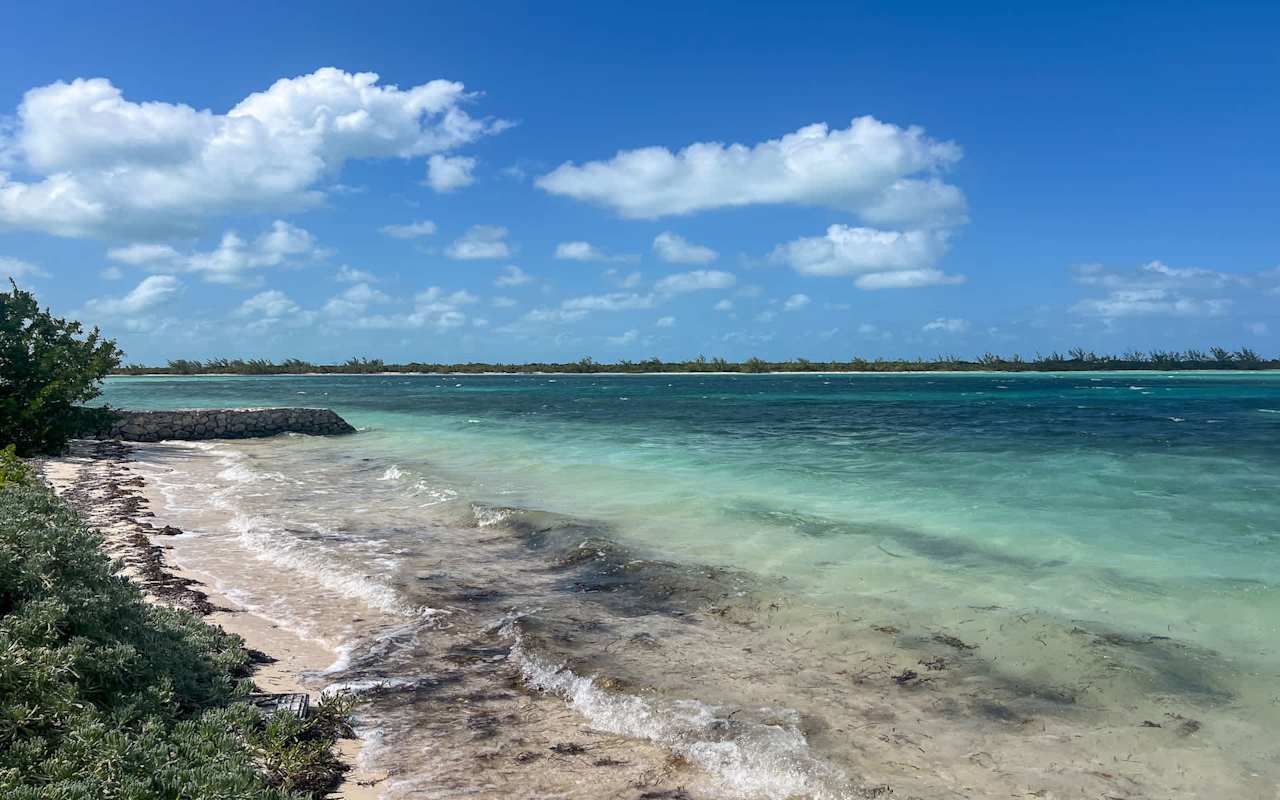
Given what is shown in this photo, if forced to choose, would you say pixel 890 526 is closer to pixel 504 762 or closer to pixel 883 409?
pixel 504 762

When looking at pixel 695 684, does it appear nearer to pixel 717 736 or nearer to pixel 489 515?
pixel 717 736

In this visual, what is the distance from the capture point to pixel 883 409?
4191 cm

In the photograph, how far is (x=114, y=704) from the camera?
161 inches

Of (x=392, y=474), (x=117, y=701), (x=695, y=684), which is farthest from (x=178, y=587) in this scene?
(x=392, y=474)

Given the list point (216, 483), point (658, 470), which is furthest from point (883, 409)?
point (216, 483)

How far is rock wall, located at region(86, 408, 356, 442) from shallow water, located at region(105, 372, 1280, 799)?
1160 centimetres

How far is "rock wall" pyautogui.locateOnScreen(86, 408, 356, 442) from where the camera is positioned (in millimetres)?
28020

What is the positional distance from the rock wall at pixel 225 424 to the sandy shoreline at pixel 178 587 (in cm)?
1279

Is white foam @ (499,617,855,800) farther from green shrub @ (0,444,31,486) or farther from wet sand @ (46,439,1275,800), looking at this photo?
green shrub @ (0,444,31,486)

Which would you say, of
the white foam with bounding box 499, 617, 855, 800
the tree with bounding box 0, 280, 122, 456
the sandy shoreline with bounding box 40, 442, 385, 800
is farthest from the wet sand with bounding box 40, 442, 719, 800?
the tree with bounding box 0, 280, 122, 456

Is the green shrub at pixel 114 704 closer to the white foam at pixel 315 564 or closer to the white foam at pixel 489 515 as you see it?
the white foam at pixel 315 564

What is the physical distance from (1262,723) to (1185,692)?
0.55 meters

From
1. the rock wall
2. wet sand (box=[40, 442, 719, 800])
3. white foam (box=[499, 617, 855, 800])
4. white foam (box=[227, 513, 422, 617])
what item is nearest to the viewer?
wet sand (box=[40, 442, 719, 800])

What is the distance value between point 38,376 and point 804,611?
19.7m
